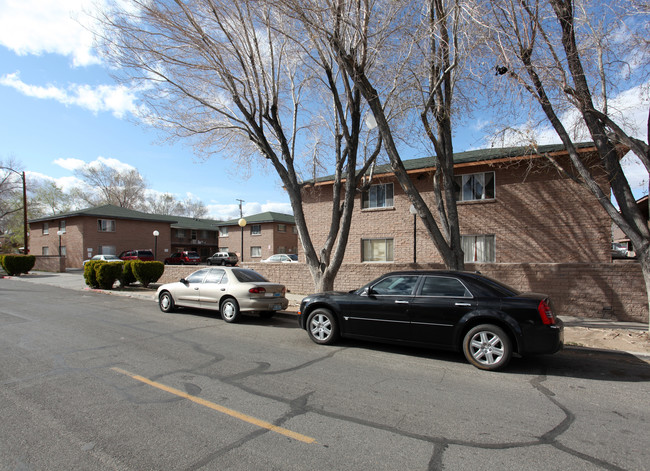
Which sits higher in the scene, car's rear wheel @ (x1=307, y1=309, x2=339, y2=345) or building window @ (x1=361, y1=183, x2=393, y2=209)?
building window @ (x1=361, y1=183, x2=393, y2=209)

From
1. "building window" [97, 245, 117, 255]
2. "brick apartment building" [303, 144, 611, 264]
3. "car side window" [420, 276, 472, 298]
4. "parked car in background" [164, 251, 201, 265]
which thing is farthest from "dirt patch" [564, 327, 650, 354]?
"building window" [97, 245, 117, 255]

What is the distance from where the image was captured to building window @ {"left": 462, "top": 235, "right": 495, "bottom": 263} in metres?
15.7

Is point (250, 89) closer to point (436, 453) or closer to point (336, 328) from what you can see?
point (336, 328)

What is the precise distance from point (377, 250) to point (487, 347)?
12.6 meters

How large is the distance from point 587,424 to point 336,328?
4060 mm

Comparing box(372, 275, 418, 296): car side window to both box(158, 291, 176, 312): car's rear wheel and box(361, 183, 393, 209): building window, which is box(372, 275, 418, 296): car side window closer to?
box(158, 291, 176, 312): car's rear wheel

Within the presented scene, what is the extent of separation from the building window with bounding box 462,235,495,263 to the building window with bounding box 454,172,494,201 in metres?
1.70

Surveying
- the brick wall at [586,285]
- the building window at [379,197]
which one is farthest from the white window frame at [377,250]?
the brick wall at [586,285]

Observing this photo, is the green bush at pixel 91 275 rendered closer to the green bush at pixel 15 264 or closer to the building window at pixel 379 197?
the building window at pixel 379 197

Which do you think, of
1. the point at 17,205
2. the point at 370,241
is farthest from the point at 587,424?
the point at 17,205

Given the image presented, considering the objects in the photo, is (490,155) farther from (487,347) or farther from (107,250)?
(107,250)

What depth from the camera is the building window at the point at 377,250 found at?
58.4ft

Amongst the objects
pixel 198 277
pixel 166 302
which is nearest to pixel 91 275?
pixel 166 302

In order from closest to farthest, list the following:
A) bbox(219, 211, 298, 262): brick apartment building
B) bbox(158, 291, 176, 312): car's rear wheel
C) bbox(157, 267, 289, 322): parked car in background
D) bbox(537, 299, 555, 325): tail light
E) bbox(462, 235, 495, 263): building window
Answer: bbox(537, 299, 555, 325): tail light → bbox(157, 267, 289, 322): parked car in background → bbox(158, 291, 176, 312): car's rear wheel → bbox(462, 235, 495, 263): building window → bbox(219, 211, 298, 262): brick apartment building
